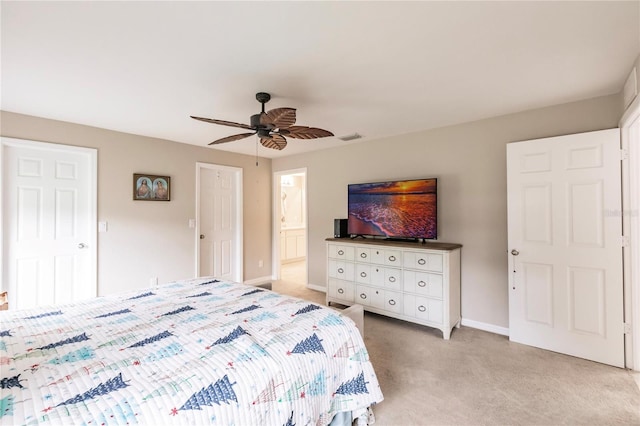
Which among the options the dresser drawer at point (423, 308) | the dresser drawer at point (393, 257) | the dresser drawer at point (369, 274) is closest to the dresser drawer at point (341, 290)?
the dresser drawer at point (369, 274)

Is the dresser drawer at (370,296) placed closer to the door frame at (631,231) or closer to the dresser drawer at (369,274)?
the dresser drawer at (369,274)

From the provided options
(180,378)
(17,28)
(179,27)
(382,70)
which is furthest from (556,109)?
(17,28)

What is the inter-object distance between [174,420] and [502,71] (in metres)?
2.83

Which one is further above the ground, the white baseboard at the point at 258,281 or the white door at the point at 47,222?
the white door at the point at 47,222

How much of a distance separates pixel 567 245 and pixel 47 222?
534 cm

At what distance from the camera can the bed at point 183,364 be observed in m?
1.01

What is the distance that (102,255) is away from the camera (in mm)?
3564

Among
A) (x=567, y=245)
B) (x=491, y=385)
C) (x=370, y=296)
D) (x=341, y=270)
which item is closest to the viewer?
(x=491, y=385)

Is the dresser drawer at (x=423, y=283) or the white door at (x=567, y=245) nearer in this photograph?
the white door at (x=567, y=245)

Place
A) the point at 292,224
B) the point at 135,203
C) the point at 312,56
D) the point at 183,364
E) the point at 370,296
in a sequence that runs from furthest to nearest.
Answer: the point at 292,224
the point at 135,203
the point at 370,296
the point at 312,56
the point at 183,364

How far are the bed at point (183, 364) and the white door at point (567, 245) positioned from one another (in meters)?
2.11

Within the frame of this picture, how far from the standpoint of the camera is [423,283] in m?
3.23

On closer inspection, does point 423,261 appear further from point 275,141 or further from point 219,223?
point 219,223

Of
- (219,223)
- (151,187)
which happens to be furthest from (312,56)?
(219,223)
